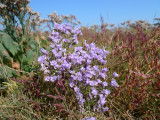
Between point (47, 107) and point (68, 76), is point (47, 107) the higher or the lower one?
the lower one

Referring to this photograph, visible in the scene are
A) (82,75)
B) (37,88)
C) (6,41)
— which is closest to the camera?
Result: (82,75)

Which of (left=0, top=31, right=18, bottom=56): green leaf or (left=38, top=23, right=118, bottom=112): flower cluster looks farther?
(left=0, top=31, right=18, bottom=56): green leaf

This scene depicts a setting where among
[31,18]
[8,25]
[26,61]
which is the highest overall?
[31,18]

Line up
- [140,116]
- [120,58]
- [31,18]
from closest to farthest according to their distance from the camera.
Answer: [140,116], [120,58], [31,18]

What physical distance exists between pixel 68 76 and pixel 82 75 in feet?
0.51

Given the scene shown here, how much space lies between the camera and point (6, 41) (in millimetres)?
2664

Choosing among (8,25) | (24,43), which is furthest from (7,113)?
(8,25)

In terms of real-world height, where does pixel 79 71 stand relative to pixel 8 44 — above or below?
below

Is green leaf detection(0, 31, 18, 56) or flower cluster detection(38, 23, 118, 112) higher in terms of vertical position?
green leaf detection(0, 31, 18, 56)

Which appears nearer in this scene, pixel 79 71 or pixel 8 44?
pixel 79 71

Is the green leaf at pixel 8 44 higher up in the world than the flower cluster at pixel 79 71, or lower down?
higher up

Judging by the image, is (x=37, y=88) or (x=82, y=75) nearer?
(x=82, y=75)

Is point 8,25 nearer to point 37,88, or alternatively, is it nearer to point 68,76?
point 37,88

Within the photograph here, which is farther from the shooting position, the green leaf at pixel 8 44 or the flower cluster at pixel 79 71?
the green leaf at pixel 8 44
